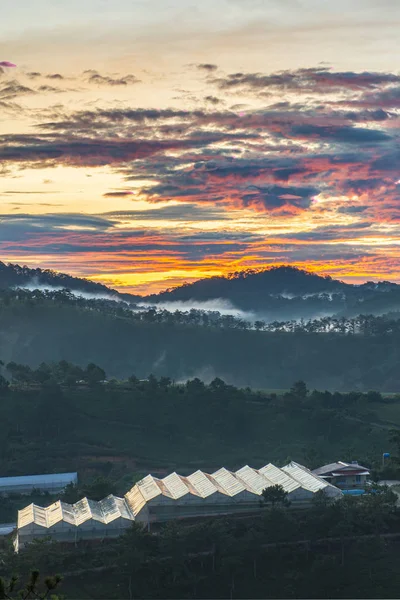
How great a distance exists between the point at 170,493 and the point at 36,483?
31.0 m

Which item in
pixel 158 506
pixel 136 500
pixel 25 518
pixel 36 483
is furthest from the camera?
pixel 36 483

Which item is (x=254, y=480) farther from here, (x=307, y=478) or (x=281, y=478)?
(x=307, y=478)

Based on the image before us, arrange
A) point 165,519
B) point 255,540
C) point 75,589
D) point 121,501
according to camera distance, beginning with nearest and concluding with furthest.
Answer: point 75,589 → point 255,540 → point 165,519 → point 121,501

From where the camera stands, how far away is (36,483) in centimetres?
10188

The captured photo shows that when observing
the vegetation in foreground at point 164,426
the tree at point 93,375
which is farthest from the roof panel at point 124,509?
the tree at point 93,375

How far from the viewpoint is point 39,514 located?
7325 centimetres

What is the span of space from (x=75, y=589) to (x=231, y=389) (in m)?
77.2

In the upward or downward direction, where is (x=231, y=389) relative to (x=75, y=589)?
upward

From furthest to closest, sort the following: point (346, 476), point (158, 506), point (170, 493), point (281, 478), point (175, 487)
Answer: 1. point (346, 476)
2. point (281, 478)
3. point (175, 487)
4. point (170, 493)
5. point (158, 506)

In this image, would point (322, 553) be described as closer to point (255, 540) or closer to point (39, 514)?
point (255, 540)

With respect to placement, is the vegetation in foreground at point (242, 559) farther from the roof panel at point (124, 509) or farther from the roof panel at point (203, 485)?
the roof panel at point (203, 485)

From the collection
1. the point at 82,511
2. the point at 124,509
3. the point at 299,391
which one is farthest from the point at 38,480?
the point at 299,391

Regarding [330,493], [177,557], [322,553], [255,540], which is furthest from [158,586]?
[330,493]

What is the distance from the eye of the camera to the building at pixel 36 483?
3949 inches
